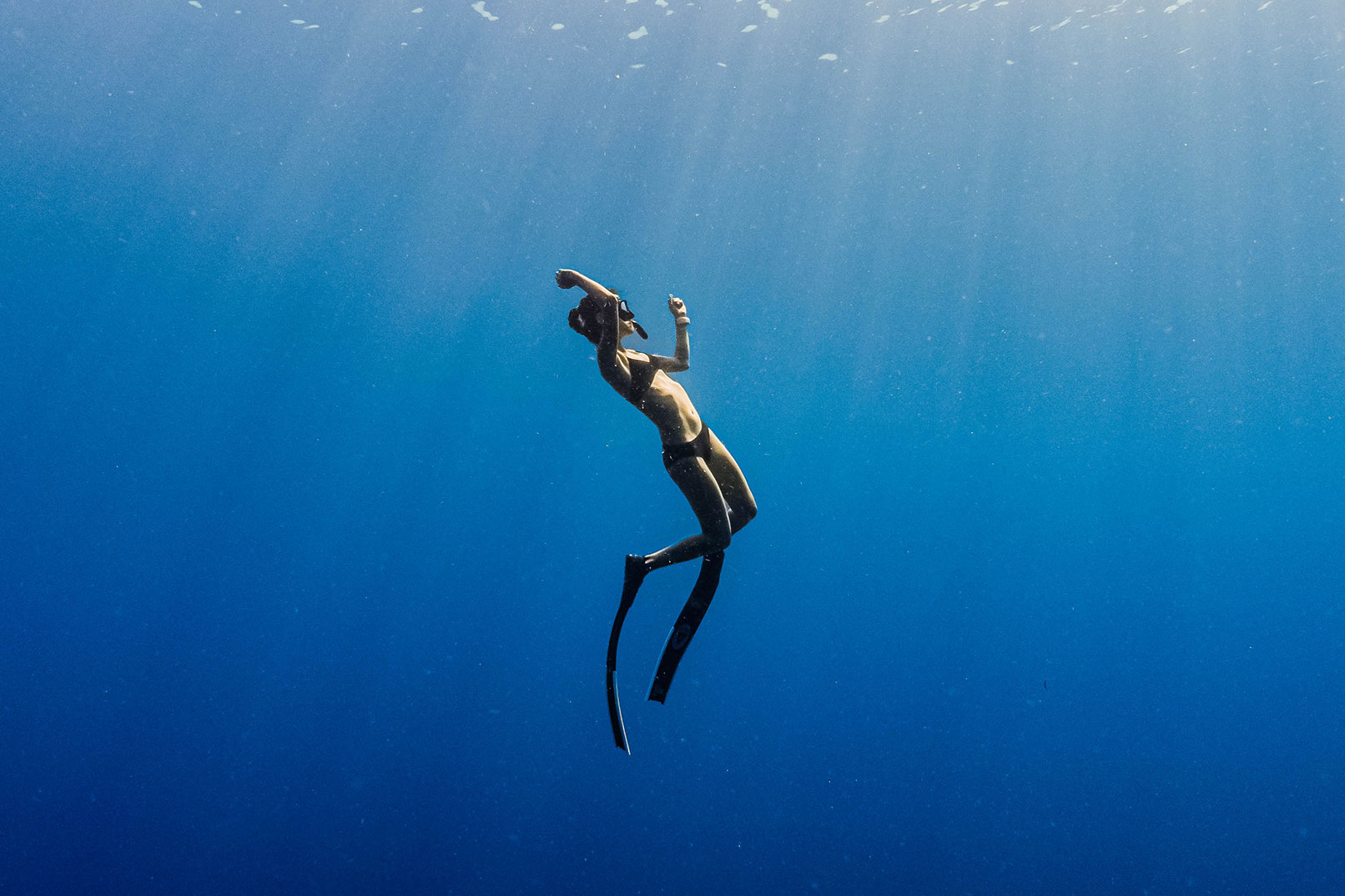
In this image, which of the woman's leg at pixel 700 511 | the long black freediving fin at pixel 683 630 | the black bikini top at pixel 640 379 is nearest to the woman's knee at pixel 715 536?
the woman's leg at pixel 700 511

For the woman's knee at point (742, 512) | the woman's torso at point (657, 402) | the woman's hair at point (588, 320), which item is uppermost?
the woman's hair at point (588, 320)

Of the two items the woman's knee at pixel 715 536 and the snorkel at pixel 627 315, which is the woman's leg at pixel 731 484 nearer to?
the woman's knee at pixel 715 536

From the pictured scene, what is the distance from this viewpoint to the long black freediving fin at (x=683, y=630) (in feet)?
11.1

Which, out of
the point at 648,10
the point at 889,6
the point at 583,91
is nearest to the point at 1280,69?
the point at 889,6

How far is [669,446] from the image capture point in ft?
10.8

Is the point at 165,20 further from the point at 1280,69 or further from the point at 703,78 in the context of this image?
the point at 1280,69

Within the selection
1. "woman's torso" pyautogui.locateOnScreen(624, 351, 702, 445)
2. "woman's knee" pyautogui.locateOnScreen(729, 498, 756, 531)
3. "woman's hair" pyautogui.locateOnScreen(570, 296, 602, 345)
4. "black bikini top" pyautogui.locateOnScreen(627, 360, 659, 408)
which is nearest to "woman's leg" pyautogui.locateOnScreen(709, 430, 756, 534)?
"woman's knee" pyautogui.locateOnScreen(729, 498, 756, 531)

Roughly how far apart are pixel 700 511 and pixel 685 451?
0.30 meters

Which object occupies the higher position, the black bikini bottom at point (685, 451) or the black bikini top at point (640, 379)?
the black bikini top at point (640, 379)

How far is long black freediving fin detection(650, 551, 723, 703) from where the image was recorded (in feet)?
11.1

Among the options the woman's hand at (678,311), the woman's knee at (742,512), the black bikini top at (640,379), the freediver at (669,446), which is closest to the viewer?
the freediver at (669,446)

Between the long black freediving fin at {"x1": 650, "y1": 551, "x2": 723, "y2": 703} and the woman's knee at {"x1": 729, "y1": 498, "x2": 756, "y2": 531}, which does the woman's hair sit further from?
the long black freediving fin at {"x1": 650, "y1": 551, "x2": 723, "y2": 703}

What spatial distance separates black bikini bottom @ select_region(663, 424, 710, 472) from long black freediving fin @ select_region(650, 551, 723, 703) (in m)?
0.51

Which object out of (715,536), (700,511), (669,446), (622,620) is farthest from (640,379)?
(622,620)
